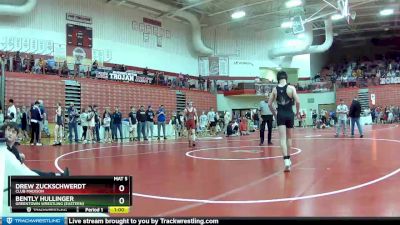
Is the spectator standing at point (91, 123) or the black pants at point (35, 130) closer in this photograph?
the black pants at point (35, 130)

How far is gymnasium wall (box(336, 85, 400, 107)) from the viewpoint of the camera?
3522cm

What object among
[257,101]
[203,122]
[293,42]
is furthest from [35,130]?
[293,42]

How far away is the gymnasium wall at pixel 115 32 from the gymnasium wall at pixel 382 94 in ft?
48.1

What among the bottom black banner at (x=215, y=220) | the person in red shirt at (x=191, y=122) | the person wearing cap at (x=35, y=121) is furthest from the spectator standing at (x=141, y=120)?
the bottom black banner at (x=215, y=220)

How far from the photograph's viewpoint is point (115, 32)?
28172 mm

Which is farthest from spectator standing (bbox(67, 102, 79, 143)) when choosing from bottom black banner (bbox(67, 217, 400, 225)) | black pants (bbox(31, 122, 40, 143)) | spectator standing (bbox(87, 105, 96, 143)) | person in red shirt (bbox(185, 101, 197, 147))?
bottom black banner (bbox(67, 217, 400, 225))

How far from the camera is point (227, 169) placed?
6516 mm

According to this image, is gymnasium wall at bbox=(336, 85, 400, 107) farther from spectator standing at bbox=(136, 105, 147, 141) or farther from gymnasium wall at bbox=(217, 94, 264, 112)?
spectator standing at bbox=(136, 105, 147, 141)

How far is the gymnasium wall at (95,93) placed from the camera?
1972 cm

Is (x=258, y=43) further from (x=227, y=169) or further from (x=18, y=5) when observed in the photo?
(x=227, y=169)

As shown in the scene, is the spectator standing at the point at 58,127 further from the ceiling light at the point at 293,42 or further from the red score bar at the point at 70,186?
the ceiling light at the point at 293,42

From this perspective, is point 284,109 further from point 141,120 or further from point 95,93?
point 95,93
